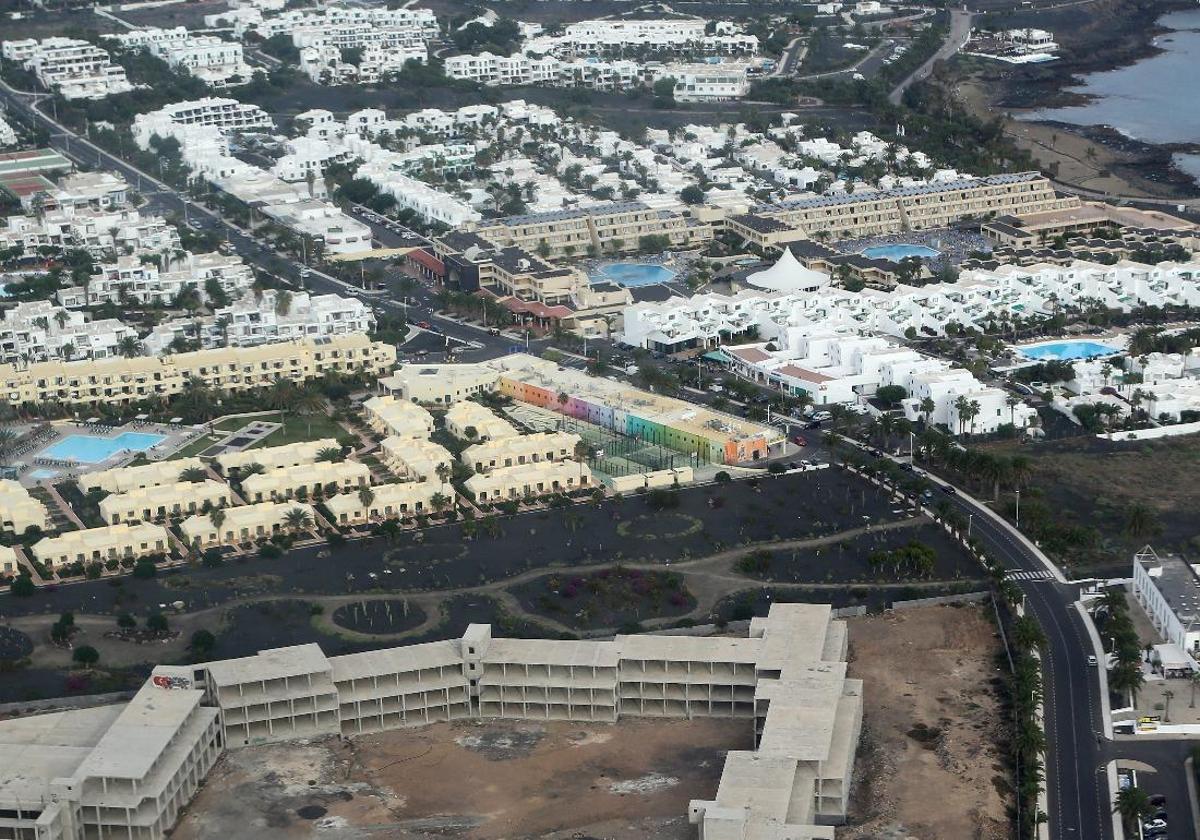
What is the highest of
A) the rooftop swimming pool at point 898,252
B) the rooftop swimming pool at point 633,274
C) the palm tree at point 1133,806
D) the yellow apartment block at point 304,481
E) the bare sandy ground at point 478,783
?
the palm tree at point 1133,806

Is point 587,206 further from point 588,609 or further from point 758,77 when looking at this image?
point 588,609

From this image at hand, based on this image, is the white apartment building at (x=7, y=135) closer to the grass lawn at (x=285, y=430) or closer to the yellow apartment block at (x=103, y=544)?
the grass lawn at (x=285, y=430)

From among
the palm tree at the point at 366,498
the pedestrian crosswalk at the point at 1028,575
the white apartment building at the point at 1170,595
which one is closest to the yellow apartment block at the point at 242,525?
the palm tree at the point at 366,498

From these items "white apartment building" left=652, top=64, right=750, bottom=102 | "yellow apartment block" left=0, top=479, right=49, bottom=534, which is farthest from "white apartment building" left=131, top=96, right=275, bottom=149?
"yellow apartment block" left=0, top=479, right=49, bottom=534

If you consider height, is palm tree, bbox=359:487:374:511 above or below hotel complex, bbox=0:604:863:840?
below

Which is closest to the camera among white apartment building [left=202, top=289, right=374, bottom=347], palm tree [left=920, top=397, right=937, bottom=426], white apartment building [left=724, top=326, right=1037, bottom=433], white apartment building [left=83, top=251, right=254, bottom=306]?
white apartment building [left=724, top=326, right=1037, bottom=433]

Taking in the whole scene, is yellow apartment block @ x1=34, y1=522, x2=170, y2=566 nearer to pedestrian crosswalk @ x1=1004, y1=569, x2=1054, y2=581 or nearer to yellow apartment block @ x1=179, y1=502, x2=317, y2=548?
yellow apartment block @ x1=179, y1=502, x2=317, y2=548

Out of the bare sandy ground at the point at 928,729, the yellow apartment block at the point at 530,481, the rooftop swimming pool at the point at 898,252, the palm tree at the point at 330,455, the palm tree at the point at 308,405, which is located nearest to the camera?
the bare sandy ground at the point at 928,729
